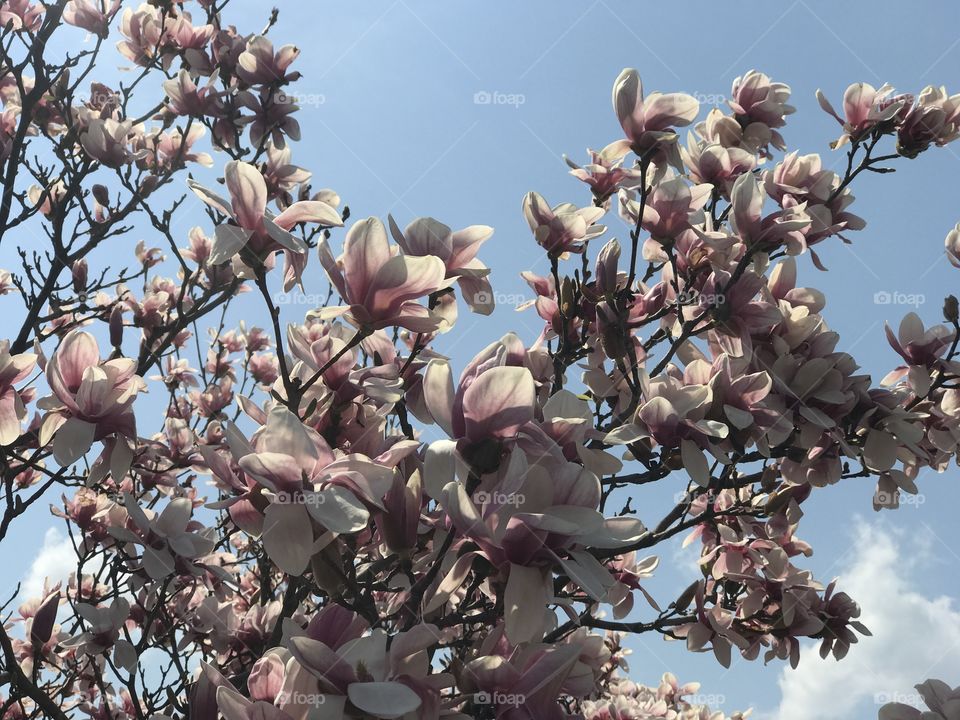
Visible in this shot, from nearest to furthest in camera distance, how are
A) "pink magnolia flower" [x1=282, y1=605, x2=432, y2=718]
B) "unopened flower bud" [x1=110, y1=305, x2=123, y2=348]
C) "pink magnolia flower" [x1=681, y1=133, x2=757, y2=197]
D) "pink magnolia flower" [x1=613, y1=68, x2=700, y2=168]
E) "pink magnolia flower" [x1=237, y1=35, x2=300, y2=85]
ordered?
1. "pink magnolia flower" [x1=282, y1=605, x2=432, y2=718]
2. "pink magnolia flower" [x1=613, y1=68, x2=700, y2=168]
3. "pink magnolia flower" [x1=681, y1=133, x2=757, y2=197]
4. "unopened flower bud" [x1=110, y1=305, x2=123, y2=348]
5. "pink magnolia flower" [x1=237, y1=35, x2=300, y2=85]

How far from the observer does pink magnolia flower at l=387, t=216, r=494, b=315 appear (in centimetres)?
149

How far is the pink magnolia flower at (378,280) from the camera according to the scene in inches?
47.4

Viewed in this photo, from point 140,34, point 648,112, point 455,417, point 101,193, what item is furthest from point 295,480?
point 140,34

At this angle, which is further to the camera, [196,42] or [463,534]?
[196,42]

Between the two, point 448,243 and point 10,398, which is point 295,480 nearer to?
point 448,243

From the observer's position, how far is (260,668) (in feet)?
3.45

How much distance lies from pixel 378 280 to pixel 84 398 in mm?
718

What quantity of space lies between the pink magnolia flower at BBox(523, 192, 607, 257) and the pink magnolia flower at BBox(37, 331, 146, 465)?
1.05 m

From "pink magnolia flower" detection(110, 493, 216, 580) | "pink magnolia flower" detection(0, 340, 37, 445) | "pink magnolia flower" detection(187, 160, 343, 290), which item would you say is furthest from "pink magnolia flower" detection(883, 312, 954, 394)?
"pink magnolia flower" detection(0, 340, 37, 445)

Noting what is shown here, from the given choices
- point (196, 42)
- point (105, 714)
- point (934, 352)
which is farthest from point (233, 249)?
point (196, 42)

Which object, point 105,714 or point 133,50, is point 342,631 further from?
point 133,50

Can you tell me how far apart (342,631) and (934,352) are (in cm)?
183

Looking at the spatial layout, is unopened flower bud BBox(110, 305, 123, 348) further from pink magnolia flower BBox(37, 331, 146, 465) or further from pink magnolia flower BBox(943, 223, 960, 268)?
pink magnolia flower BBox(943, 223, 960, 268)

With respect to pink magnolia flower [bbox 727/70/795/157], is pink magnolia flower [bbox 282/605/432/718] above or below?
below
